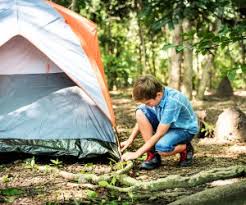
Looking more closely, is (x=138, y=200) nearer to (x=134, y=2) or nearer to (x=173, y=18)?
(x=173, y=18)

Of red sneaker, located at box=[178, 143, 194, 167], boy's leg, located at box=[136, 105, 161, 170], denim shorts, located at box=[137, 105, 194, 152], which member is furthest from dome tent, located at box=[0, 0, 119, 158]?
red sneaker, located at box=[178, 143, 194, 167]

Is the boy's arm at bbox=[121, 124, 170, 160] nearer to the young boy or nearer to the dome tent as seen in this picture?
the young boy

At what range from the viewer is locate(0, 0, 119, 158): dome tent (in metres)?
4.10

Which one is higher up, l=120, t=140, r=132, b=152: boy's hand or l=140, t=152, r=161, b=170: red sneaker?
l=120, t=140, r=132, b=152: boy's hand

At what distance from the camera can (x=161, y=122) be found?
12.2 ft

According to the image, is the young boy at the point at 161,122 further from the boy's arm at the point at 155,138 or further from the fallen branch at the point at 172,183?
the fallen branch at the point at 172,183

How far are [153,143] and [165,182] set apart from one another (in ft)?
1.81

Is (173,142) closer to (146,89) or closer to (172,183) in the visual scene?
(146,89)

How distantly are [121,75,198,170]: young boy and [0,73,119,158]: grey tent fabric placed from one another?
0.32 meters

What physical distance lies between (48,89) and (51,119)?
372 mm

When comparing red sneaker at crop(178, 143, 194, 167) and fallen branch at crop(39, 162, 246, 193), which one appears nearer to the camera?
fallen branch at crop(39, 162, 246, 193)

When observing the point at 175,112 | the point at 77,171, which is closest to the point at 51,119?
the point at 77,171

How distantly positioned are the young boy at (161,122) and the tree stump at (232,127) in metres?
1.17

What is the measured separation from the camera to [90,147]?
4062mm
